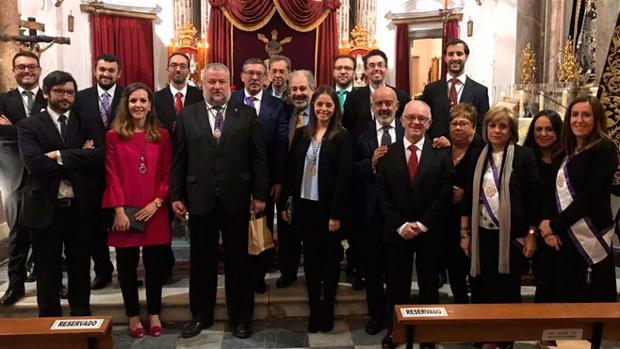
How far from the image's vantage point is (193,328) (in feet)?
10.0

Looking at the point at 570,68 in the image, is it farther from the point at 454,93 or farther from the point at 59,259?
the point at 59,259

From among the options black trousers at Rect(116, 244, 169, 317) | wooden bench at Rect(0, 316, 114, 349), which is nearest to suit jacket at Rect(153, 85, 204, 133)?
black trousers at Rect(116, 244, 169, 317)

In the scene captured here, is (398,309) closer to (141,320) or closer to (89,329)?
(89,329)

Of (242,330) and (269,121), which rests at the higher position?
(269,121)

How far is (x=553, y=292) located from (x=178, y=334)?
6.78ft

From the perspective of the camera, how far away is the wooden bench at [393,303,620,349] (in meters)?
A: 1.97

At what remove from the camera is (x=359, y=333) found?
3.15 m

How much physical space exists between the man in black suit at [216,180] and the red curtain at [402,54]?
7.31 metres

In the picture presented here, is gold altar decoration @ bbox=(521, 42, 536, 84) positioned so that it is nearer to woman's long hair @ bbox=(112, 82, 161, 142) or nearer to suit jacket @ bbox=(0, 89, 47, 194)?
woman's long hair @ bbox=(112, 82, 161, 142)

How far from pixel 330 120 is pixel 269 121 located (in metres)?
0.54

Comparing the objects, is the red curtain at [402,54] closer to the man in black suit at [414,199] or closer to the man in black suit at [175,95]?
the man in black suit at [175,95]

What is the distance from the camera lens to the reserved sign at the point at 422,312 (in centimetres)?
199

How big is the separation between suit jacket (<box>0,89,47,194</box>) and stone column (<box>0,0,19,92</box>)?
3.01 feet

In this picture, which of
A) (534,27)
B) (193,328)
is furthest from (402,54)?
(193,328)
